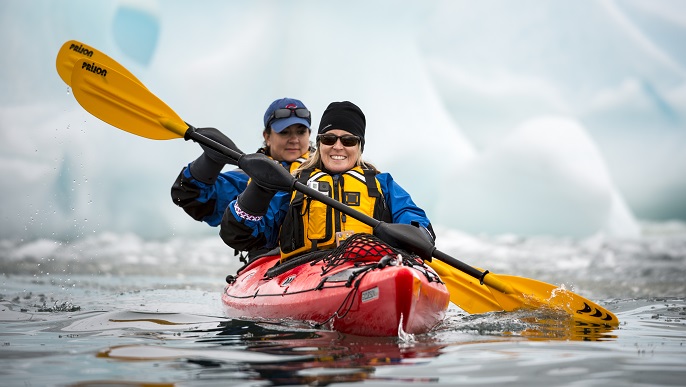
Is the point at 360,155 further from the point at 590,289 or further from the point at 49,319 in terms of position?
the point at 590,289

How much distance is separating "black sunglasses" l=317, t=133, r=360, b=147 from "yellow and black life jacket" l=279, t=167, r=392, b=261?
0.16 metres

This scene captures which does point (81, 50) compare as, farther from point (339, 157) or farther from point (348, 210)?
point (348, 210)

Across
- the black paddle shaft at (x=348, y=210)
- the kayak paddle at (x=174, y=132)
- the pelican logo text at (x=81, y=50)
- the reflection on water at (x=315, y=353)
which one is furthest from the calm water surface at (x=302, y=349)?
the pelican logo text at (x=81, y=50)

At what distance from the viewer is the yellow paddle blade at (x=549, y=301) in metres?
5.39

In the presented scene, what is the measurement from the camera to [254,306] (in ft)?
16.8

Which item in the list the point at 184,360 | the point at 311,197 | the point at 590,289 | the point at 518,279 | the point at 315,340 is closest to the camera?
the point at 184,360

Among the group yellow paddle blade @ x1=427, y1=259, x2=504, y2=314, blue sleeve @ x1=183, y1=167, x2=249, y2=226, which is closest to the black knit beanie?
yellow paddle blade @ x1=427, y1=259, x2=504, y2=314

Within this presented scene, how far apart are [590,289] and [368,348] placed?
725cm

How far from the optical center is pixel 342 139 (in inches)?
199

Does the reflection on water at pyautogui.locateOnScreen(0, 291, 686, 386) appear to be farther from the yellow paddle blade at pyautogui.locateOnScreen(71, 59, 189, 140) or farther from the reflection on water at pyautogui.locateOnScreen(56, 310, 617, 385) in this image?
the yellow paddle blade at pyautogui.locateOnScreen(71, 59, 189, 140)

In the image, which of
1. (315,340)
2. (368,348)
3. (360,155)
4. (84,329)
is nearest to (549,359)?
(368,348)

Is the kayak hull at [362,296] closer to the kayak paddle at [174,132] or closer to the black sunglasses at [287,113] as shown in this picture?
the kayak paddle at [174,132]

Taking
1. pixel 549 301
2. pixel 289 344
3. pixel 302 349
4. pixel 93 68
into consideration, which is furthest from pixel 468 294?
pixel 93 68

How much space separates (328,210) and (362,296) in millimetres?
926
